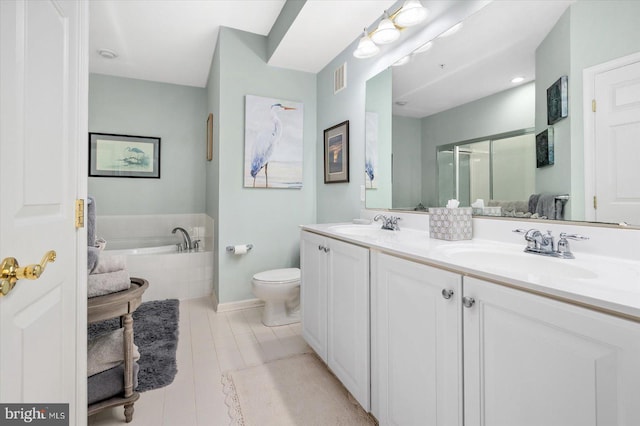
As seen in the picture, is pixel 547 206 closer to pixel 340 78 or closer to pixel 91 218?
pixel 91 218

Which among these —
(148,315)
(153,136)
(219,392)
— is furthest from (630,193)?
(153,136)

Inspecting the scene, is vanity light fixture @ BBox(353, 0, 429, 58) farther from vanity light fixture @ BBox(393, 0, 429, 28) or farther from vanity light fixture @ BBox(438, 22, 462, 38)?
vanity light fixture @ BBox(438, 22, 462, 38)

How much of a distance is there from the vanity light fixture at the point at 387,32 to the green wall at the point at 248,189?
4.55 feet

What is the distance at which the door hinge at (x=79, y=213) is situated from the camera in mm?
1027

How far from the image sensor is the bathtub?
3.16 m

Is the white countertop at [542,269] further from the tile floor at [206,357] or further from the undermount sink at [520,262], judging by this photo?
the tile floor at [206,357]

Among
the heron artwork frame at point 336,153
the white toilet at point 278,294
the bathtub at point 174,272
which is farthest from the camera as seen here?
the bathtub at point 174,272

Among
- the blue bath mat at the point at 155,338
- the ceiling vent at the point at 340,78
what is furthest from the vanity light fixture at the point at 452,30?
the blue bath mat at the point at 155,338

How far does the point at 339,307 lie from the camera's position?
1.63 metres

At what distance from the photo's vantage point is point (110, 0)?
93.7 inches

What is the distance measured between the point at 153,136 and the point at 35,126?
3650 millimetres

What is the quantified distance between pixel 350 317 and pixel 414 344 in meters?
0.46

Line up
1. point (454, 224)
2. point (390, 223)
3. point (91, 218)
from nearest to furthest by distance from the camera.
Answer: point (91, 218)
point (454, 224)
point (390, 223)

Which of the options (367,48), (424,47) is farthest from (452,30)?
(367,48)
